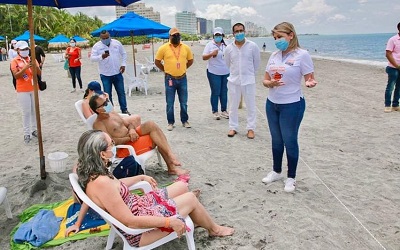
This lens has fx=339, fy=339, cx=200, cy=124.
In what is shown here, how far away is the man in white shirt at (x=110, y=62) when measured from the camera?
702 centimetres

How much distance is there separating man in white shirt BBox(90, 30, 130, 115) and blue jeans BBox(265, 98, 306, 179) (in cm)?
410

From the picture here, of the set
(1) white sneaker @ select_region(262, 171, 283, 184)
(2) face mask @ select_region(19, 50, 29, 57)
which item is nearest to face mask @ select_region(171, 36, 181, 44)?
(2) face mask @ select_region(19, 50, 29, 57)

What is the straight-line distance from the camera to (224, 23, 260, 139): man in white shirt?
18.1 feet

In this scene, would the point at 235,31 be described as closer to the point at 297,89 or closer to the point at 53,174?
the point at 297,89

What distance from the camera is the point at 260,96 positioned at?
993 cm

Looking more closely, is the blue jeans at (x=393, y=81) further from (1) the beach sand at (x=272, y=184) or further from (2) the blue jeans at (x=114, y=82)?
(2) the blue jeans at (x=114, y=82)

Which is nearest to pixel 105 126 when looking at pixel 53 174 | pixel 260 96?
pixel 53 174

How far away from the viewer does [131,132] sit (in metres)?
4.13

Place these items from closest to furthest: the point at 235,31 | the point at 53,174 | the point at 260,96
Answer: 1. the point at 53,174
2. the point at 235,31
3. the point at 260,96

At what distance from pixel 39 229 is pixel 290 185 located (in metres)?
2.60

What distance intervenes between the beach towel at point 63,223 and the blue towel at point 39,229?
33mm

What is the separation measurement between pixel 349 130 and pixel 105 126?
447 cm

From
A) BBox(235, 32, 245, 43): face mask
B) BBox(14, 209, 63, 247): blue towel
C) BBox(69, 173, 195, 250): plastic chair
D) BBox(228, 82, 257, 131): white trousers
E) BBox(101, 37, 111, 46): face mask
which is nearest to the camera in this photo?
BBox(69, 173, 195, 250): plastic chair

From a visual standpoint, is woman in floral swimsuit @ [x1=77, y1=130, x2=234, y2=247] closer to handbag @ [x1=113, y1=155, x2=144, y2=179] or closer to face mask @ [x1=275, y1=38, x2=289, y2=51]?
handbag @ [x1=113, y1=155, x2=144, y2=179]
